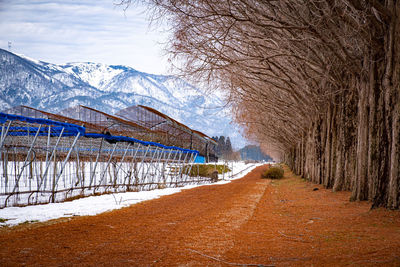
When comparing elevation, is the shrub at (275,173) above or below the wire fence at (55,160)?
below

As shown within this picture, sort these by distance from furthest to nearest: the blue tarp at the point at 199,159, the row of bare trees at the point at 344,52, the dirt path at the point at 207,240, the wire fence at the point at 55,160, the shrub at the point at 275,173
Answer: the blue tarp at the point at 199,159 → the shrub at the point at 275,173 → the wire fence at the point at 55,160 → the row of bare trees at the point at 344,52 → the dirt path at the point at 207,240

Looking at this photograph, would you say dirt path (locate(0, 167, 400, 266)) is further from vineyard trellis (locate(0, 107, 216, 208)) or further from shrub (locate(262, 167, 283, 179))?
shrub (locate(262, 167, 283, 179))

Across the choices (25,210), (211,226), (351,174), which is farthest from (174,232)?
(351,174)

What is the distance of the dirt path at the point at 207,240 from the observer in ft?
13.5

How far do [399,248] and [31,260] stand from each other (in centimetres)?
442

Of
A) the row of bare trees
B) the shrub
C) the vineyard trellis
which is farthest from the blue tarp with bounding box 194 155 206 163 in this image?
the row of bare trees

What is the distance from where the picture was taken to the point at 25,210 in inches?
300

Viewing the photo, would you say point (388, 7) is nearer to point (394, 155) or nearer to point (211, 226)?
point (394, 155)

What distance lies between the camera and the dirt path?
4.13 m

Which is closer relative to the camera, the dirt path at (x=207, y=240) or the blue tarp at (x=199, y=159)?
the dirt path at (x=207, y=240)

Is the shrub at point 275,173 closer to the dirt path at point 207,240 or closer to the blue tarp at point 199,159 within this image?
the blue tarp at point 199,159

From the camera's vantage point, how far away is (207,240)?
211 inches

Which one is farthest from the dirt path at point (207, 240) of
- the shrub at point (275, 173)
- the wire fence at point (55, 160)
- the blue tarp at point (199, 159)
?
the blue tarp at point (199, 159)

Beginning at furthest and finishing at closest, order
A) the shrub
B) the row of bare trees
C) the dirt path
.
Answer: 1. the shrub
2. the row of bare trees
3. the dirt path
